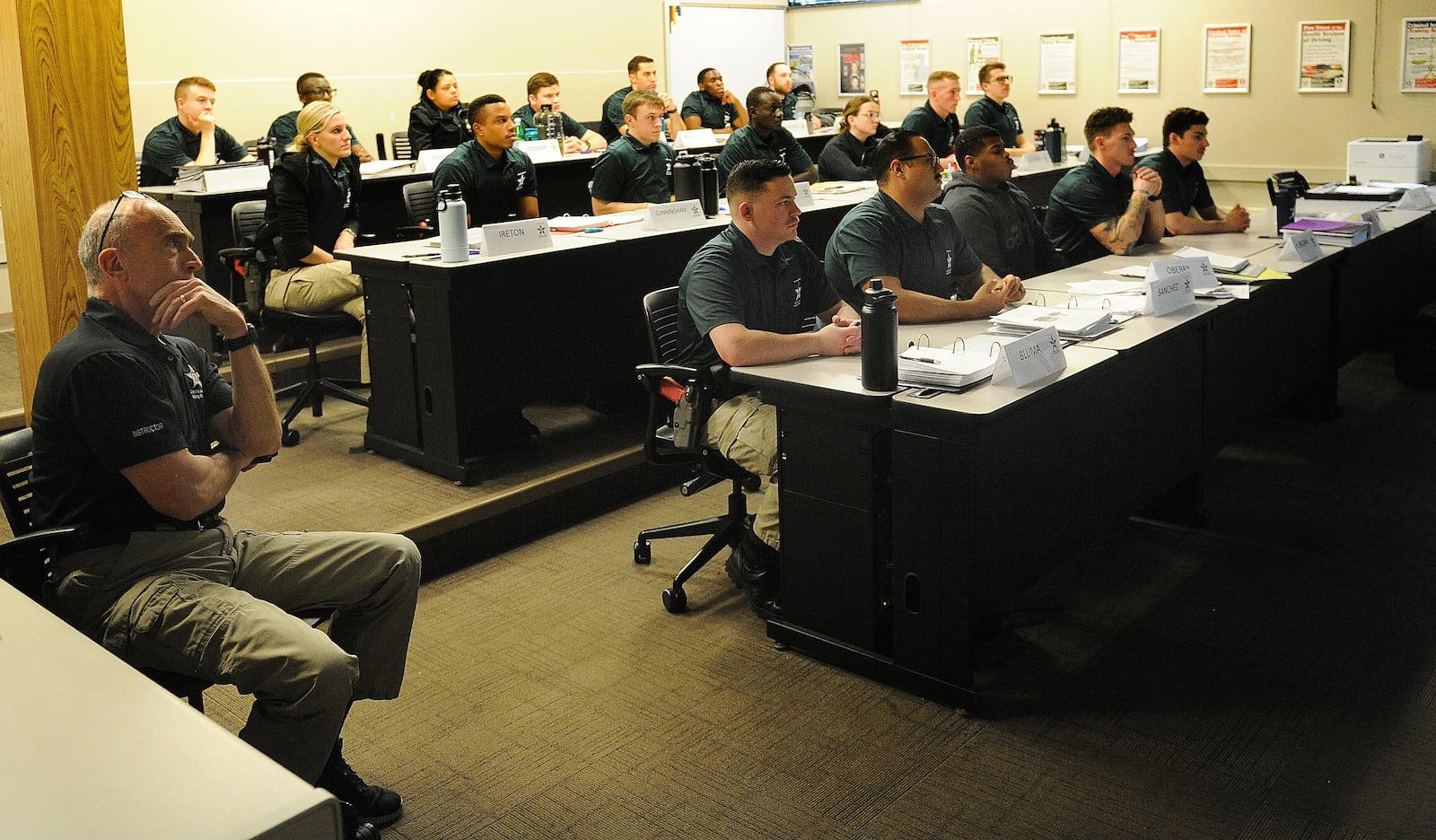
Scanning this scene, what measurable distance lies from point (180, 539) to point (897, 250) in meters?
2.16

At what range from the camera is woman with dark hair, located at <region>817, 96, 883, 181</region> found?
739cm

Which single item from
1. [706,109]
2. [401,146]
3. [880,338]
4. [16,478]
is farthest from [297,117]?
[880,338]

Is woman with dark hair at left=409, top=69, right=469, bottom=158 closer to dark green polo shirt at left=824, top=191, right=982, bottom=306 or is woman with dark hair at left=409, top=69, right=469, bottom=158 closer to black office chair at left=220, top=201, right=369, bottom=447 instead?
black office chair at left=220, top=201, right=369, bottom=447

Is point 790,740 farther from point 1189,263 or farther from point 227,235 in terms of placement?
point 227,235

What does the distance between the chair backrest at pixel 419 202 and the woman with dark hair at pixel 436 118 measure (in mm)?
2270

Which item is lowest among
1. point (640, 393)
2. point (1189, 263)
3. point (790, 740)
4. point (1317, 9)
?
point (790, 740)

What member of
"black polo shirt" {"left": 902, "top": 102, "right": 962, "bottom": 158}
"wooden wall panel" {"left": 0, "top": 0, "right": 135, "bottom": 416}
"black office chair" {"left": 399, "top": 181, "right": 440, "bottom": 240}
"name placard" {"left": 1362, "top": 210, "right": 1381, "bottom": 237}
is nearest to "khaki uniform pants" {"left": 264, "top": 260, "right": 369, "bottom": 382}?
"black office chair" {"left": 399, "top": 181, "right": 440, "bottom": 240}

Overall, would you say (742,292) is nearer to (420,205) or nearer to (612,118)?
(420,205)

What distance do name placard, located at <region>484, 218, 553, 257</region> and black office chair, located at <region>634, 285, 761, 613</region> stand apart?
3.29ft

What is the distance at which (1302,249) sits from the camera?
4359mm

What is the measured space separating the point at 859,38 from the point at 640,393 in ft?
22.8

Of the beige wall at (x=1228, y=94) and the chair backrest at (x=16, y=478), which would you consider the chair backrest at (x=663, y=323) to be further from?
the beige wall at (x=1228, y=94)

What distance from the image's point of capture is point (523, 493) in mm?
3975

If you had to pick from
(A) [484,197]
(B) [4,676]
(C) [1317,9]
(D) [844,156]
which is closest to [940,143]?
(D) [844,156]
